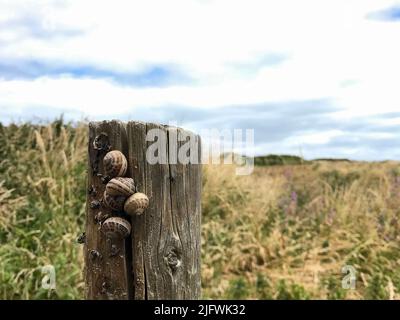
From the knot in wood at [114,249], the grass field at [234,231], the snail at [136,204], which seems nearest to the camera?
the snail at [136,204]

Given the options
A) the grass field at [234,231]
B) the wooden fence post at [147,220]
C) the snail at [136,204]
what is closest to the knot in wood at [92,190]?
the wooden fence post at [147,220]

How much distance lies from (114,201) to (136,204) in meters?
0.12

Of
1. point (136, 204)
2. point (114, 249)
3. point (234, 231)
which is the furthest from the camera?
point (234, 231)

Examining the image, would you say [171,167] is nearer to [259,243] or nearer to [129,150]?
[129,150]

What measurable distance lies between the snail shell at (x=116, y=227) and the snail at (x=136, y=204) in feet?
0.17

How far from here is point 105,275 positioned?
237 centimetres

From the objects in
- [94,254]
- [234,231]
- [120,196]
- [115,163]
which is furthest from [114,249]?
[234,231]

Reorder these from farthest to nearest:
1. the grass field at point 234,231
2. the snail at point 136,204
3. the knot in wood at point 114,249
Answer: the grass field at point 234,231, the knot in wood at point 114,249, the snail at point 136,204

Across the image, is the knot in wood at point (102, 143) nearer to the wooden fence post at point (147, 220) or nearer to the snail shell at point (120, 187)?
the wooden fence post at point (147, 220)

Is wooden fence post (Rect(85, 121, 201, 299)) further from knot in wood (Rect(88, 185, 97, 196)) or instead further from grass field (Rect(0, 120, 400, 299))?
grass field (Rect(0, 120, 400, 299))

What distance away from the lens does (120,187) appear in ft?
7.33

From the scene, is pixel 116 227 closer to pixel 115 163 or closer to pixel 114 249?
pixel 114 249

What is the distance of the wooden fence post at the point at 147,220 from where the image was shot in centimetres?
231
